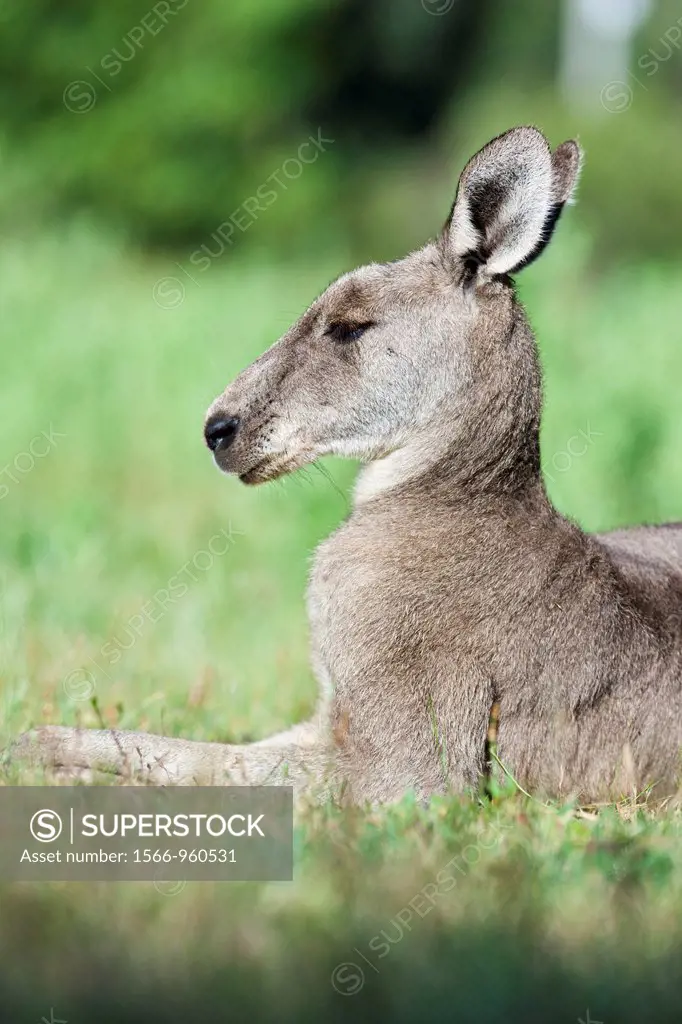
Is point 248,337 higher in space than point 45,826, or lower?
higher

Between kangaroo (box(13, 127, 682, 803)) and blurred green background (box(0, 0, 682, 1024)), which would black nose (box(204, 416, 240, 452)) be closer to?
kangaroo (box(13, 127, 682, 803))

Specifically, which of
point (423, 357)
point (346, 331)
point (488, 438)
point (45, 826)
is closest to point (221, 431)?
point (346, 331)

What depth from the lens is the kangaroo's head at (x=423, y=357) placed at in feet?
12.6

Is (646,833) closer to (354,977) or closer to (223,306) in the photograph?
(354,977)

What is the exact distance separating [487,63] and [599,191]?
12.1 m

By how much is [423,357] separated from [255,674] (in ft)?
6.36

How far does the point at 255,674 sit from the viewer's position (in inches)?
214

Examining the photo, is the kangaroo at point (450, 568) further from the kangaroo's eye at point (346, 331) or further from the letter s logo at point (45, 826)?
the letter s logo at point (45, 826)

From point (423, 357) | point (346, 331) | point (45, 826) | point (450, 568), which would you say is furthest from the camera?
point (346, 331)

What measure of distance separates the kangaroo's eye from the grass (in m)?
0.54

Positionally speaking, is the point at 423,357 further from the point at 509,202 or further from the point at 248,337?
the point at 248,337

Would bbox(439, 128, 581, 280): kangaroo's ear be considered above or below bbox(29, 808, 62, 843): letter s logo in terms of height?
above

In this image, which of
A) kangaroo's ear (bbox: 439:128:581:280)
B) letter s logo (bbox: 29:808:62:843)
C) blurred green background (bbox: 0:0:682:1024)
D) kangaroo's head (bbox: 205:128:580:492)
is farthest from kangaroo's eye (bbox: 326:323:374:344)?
letter s logo (bbox: 29:808:62:843)

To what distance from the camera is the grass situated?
256cm
